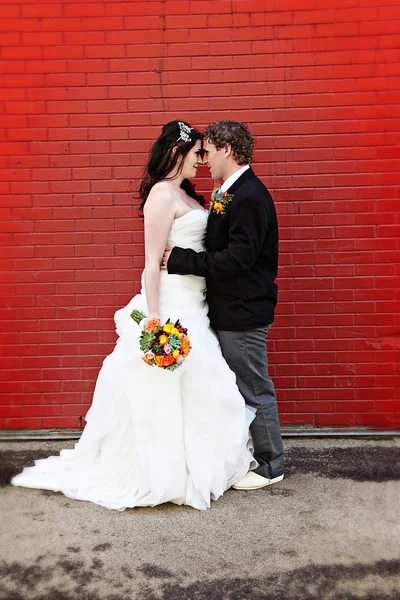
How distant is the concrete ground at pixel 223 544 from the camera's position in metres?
2.95

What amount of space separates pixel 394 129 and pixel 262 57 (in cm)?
106

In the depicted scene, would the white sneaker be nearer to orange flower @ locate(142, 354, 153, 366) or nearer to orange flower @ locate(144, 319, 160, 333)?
orange flower @ locate(142, 354, 153, 366)

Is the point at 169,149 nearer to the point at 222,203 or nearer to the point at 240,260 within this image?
the point at 222,203

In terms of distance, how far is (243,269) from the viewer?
12.3ft

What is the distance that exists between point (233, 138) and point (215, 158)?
0.16 meters

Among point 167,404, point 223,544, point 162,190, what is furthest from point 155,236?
point 223,544

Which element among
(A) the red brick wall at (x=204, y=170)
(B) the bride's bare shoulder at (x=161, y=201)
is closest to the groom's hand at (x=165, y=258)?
(B) the bride's bare shoulder at (x=161, y=201)

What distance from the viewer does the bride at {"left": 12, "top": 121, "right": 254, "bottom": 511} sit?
12.4 ft

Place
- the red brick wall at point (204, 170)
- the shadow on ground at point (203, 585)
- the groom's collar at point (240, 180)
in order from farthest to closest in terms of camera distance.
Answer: the red brick wall at point (204, 170) → the groom's collar at point (240, 180) → the shadow on ground at point (203, 585)

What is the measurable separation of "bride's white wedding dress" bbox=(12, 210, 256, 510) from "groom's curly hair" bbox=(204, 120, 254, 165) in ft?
1.39

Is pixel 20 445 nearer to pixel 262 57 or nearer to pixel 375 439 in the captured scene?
pixel 375 439

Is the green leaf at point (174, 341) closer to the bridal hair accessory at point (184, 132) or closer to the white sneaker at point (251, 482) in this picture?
the white sneaker at point (251, 482)

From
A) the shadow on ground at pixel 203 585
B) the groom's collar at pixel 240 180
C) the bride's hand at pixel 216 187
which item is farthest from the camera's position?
the bride's hand at pixel 216 187

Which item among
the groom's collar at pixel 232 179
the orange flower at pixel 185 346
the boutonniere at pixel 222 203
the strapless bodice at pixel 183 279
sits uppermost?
the groom's collar at pixel 232 179
